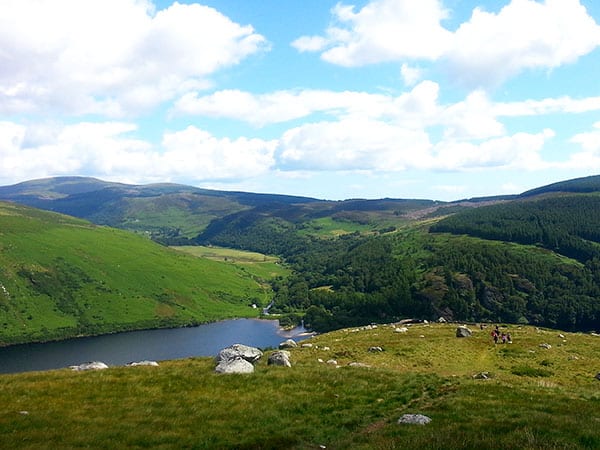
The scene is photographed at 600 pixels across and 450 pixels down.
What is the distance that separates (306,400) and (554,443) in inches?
655

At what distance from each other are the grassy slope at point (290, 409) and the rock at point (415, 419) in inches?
25.3

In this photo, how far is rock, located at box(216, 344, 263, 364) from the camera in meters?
43.9

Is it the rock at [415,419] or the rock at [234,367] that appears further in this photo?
the rock at [234,367]

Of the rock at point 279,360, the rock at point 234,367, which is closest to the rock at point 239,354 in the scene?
the rock at point 279,360

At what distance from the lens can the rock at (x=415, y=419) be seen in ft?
78.4

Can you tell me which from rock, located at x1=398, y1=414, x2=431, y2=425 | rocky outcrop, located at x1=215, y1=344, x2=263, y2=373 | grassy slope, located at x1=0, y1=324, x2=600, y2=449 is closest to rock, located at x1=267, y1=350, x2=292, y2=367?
grassy slope, located at x1=0, y1=324, x2=600, y2=449

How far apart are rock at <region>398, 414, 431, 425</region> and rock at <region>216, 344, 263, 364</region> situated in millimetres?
22433

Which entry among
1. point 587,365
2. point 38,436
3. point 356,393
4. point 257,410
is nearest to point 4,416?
point 38,436

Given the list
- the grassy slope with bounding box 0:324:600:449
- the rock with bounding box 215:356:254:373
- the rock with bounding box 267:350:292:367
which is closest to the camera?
the grassy slope with bounding box 0:324:600:449

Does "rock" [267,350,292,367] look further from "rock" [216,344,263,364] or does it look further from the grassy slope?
"rock" [216,344,263,364]

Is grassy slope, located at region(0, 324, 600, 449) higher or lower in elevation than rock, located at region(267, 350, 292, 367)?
higher

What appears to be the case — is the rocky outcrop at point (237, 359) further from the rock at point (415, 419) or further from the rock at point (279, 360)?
the rock at point (415, 419)

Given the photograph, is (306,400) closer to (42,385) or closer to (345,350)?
(42,385)

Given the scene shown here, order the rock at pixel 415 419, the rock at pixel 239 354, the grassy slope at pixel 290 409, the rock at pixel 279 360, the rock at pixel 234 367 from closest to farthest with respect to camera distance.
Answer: the grassy slope at pixel 290 409
the rock at pixel 415 419
the rock at pixel 234 367
the rock at pixel 279 360
the rock at pixel 239 354
